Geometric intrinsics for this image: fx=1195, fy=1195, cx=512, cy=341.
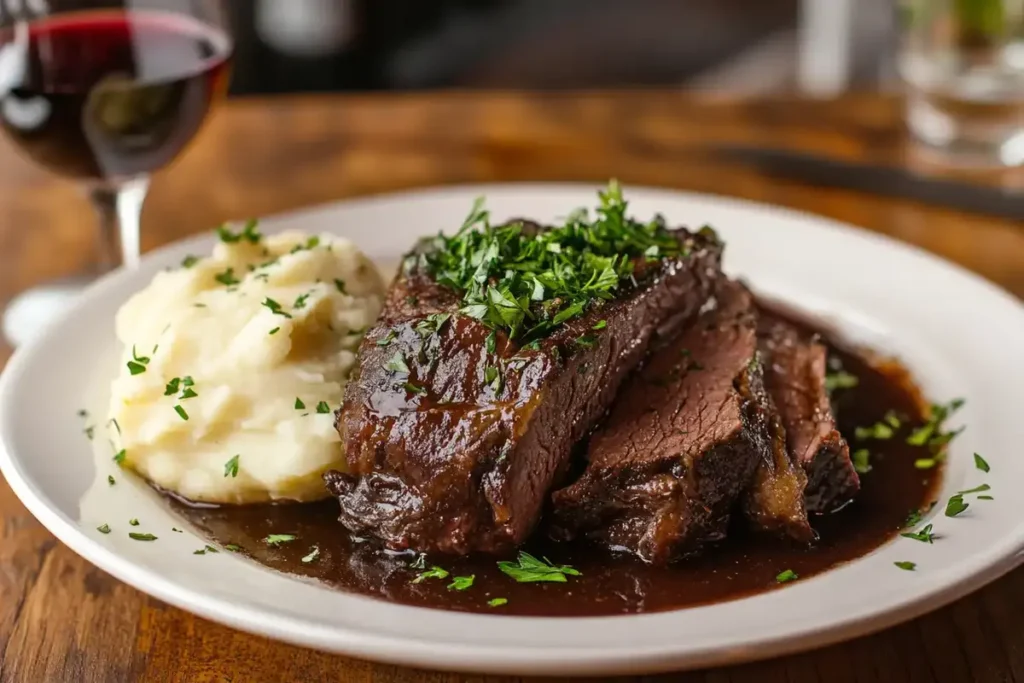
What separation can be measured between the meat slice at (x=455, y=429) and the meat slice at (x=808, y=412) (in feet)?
2.21

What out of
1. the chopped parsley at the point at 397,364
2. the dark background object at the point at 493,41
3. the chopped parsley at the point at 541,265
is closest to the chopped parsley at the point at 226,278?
the chopped parsley at the point at 541,265

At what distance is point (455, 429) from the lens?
120 inches

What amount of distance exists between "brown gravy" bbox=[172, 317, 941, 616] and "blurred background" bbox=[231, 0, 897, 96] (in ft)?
21.1

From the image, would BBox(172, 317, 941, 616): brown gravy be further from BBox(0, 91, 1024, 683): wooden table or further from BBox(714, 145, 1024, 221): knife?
BBox(714, 145, 1024, 221): knife

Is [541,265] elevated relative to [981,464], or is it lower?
elevated

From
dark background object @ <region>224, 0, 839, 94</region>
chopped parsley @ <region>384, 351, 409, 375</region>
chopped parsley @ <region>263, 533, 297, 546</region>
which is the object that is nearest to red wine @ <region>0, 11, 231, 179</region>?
chopped parsley @ <region>384, 351, 409, 375</region>

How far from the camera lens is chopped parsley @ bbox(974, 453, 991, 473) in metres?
3.25

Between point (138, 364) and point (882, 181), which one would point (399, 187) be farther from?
point (138, 364)

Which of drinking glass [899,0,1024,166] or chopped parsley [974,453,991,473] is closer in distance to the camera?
chopped parsley [974,453,991,473]

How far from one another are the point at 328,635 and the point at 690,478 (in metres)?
1.09

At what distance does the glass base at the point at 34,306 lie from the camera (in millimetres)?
4672

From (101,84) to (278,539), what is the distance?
2.11 m

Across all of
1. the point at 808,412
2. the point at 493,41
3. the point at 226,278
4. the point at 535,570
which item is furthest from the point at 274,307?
the point at 493,41

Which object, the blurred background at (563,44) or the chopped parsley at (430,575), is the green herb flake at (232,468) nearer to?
the chopped parsley at (430,575)
